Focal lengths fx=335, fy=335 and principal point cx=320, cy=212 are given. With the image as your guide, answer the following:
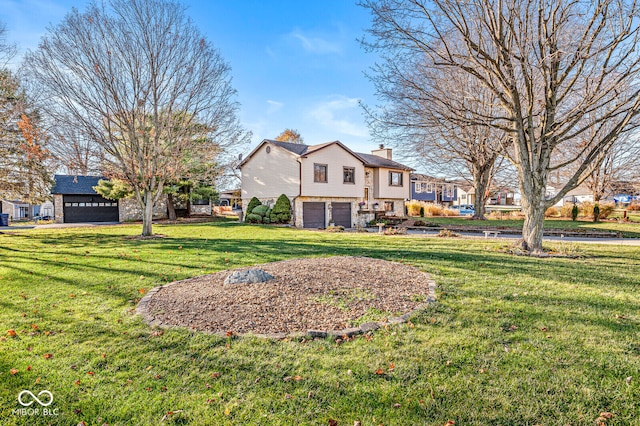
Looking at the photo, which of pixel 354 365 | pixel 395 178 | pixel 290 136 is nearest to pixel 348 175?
pixel 395 178

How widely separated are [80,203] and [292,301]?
29.2m

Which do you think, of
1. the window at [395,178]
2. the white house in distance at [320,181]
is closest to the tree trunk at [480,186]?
the window at [395,178]

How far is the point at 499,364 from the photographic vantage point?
3.18 metres

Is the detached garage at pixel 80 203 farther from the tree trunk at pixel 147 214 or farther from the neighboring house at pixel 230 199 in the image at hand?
the tree trunk at pixel 147 214

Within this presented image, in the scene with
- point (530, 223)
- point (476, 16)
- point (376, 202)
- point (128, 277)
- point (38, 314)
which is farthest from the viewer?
point (376, 202)

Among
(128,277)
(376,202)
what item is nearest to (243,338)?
(128,277)

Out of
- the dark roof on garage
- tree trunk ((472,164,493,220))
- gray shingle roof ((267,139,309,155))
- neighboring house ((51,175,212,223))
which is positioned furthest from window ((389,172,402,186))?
the dark roof on garage

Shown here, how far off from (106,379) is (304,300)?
2.60 m

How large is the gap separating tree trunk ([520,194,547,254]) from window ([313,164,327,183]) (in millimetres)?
12766

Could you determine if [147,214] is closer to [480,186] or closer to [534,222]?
[534,222]

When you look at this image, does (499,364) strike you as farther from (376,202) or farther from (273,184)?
(376,202)

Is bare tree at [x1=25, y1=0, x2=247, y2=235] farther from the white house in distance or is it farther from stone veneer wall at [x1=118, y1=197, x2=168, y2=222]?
stone veneer wall at [x1=118, y1=197, x2=168, y2=222]

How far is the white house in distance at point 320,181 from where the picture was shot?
20656 mm

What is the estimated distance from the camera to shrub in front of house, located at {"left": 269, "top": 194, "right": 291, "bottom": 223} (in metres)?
20.8
